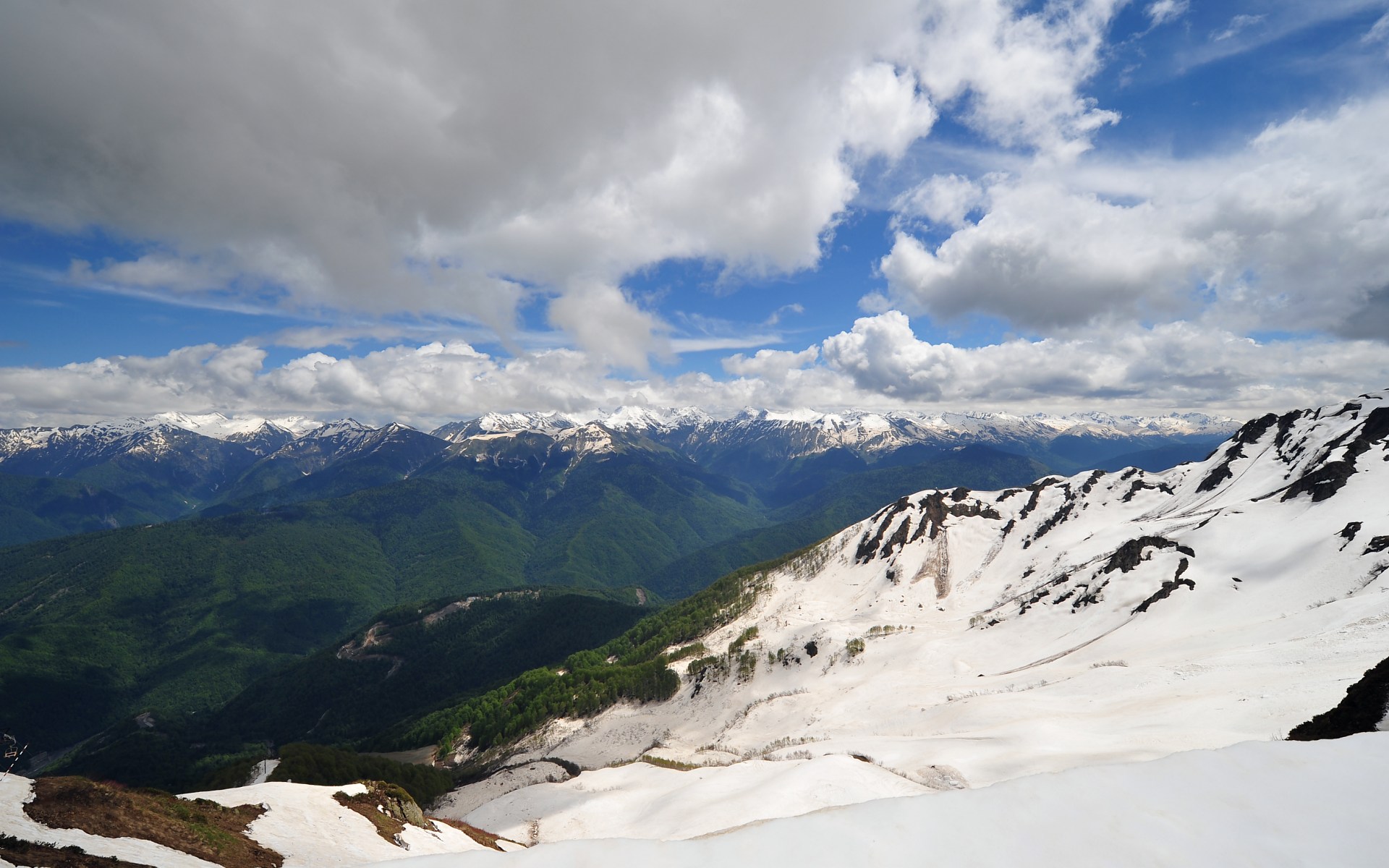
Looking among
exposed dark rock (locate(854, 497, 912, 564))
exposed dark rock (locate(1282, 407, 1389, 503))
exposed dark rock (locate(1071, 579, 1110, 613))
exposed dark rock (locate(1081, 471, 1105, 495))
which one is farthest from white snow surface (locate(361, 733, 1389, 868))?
exposed dark rock (locate(1081, 471, 1105, 495))

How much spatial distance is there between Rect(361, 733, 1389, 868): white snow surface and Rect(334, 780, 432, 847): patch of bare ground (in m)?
33.5

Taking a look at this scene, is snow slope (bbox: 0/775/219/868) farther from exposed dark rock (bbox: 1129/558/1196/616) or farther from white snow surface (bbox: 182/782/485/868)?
exposed dark rock (bbox: 1129/558/1196/616)

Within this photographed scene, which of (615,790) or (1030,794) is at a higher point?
(1030,794)

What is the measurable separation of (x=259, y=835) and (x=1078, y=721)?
6501 cm

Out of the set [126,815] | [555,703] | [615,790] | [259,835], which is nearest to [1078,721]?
[615,790]

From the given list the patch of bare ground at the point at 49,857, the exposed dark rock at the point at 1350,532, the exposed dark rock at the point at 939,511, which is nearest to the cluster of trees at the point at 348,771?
the patch of bare ground at the point at 49,857

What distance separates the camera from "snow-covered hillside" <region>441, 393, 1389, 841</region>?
156 feet

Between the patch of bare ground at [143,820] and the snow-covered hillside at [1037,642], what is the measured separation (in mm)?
32998

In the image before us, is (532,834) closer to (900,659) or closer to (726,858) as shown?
(726,858)

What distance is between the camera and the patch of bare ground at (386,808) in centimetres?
3431

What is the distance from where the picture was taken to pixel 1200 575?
292 feet

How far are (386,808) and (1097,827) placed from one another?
45158 millimetres

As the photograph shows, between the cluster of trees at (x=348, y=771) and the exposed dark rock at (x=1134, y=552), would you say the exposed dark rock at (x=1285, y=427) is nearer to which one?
the exposed dark rock at (x=1134, y=552)

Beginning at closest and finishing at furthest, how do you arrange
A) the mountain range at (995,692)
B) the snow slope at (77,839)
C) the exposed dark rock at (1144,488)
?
the mountain range at (995,692) → the snow slope at (77,839) → the exposed dark rock at (1144,488)
